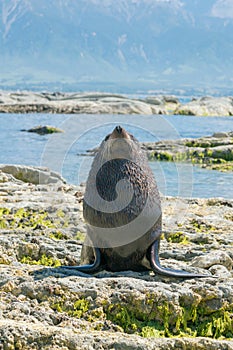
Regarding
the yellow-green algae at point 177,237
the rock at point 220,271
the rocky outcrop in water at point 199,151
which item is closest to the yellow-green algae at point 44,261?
the rock at point 220,271

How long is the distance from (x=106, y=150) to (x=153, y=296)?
164 cm

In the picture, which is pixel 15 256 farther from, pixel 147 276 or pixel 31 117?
pixel 31 117

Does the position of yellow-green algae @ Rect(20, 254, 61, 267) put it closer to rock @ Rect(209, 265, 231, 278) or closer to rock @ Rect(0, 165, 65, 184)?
rock @ Rect(209, 265, 231, 278)

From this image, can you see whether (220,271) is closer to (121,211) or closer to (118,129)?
(121,211)

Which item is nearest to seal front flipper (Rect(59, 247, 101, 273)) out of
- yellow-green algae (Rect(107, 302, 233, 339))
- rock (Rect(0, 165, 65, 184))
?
yellow-green algae (Rect(107, 302, 233, 339))

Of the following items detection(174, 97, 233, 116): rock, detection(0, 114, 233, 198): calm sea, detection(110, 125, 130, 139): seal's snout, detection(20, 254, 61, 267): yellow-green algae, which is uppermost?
detection(174, 97, 233, 116): rock

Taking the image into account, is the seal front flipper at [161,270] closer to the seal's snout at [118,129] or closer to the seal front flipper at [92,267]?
the seal front flipper at [92,267]

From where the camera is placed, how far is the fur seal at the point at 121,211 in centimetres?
613

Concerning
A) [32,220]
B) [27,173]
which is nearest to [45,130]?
[27,173]

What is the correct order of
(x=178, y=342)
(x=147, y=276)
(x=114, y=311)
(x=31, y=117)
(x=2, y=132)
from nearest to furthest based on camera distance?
(x=178, y=342), (x=114, y=311), (x=147, y=276), (x=2, y=132), (x=31, y=117)

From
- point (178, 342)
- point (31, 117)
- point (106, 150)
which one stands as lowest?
point (178, 342)

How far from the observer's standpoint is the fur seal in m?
6.13

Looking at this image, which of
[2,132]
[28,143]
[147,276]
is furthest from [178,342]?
[2,132]

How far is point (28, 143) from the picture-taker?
32031mm
